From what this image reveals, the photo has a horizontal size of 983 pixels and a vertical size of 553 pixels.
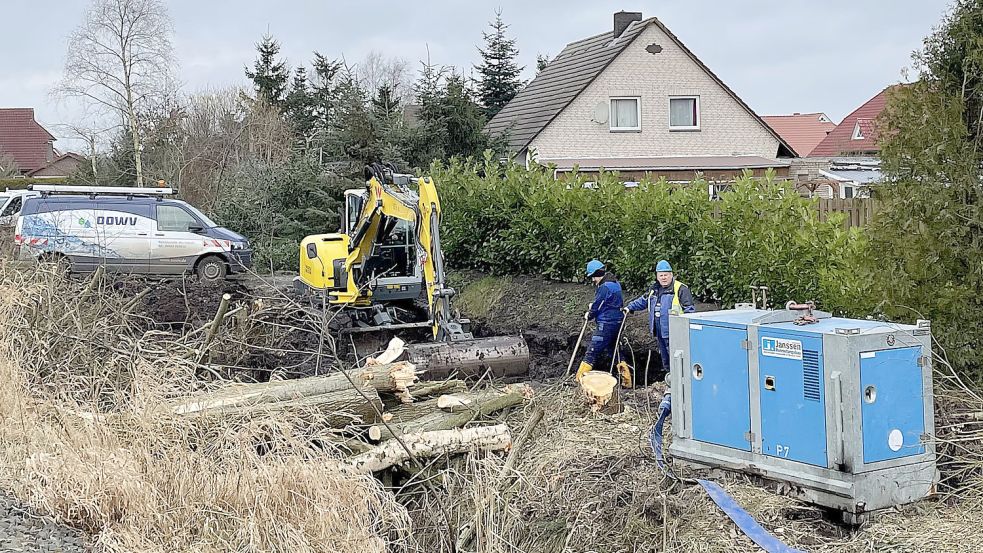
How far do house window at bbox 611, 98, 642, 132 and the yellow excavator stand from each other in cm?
1653

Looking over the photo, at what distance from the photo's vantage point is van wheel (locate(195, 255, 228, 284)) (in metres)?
21.7

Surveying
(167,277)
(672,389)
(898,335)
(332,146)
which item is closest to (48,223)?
(167,277)

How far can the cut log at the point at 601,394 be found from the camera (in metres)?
9.34

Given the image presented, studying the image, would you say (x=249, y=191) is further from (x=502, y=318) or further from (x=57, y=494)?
(x=57, y=494)

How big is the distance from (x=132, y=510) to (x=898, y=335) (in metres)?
5.15

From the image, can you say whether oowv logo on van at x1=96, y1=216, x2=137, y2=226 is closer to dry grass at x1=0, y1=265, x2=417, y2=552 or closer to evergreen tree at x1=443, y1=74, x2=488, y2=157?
evergreen tree at x1=443, y1=74, x2=488, y2=157

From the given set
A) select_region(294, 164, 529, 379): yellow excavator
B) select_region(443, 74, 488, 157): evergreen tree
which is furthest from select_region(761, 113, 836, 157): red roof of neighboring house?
select_region(294, 164, 529, 379): yellow excavator

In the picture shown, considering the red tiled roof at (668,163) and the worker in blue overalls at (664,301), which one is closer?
the worker in blue overalls at (664,301)

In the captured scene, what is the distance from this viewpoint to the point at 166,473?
23.6 feet

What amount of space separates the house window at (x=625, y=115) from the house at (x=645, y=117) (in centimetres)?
3

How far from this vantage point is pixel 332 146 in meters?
26.7

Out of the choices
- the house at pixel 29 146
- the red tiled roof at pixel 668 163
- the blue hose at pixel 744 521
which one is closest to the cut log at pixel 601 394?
the blue hose at pixel 744 521

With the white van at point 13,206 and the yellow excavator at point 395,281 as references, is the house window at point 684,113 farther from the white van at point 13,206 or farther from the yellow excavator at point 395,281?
the white van at point 13,206

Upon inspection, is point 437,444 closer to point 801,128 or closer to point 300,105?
point 300,105
